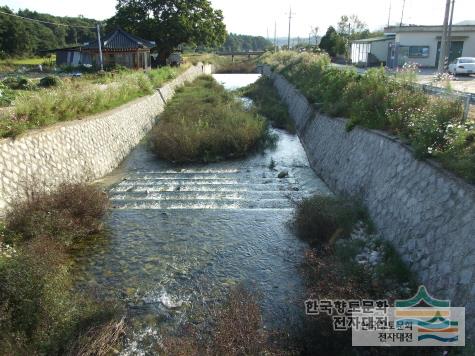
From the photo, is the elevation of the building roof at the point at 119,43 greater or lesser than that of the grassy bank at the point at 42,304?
greater

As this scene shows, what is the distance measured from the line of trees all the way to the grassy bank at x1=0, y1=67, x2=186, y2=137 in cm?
4203

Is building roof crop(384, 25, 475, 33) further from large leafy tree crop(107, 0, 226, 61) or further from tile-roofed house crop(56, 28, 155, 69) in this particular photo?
tile-roofed house crop(56, 28, 155, 69)

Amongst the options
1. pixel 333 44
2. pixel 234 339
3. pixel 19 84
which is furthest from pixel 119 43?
pixel 333 44

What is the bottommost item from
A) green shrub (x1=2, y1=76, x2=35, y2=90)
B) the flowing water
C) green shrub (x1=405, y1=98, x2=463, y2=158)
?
the flowing water

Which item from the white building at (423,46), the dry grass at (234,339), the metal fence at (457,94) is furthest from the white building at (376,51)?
the dry grass at (234,339)

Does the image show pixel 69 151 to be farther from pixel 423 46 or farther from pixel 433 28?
pixel 433 28

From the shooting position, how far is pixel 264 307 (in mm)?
7055

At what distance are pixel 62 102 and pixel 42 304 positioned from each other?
10.3 meters

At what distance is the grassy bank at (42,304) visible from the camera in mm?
5520

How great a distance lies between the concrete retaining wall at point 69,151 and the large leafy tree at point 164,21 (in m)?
20.4

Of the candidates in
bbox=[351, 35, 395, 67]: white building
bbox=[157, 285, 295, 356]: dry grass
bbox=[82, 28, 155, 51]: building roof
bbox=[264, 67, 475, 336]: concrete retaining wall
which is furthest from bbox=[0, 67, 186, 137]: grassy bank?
bbox=[351, 35, 395, 67]: white building

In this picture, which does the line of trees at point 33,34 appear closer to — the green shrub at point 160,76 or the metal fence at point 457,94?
the green shrub at point 160,76

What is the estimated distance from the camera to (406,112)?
10094 millimetres

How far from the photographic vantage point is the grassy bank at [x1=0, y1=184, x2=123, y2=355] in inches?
217
